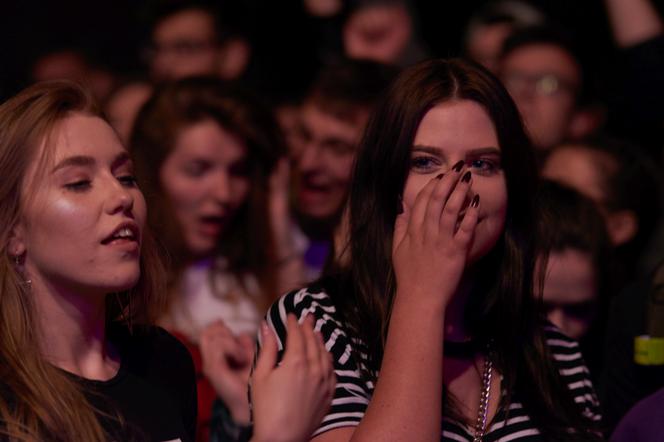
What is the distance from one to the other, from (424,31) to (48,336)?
2.95 metres

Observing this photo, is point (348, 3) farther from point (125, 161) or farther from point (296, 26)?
point (125, 161)

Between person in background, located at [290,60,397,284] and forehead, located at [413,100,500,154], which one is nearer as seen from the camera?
forehead, located at [413,100,500,154]

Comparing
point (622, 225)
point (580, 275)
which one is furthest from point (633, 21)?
point (580, 275)

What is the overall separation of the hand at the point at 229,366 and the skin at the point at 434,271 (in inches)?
18.9

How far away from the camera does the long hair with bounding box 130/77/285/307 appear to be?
343cm

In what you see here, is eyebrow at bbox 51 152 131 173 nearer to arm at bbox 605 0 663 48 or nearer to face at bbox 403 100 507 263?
face at bbox 403 100 507 263

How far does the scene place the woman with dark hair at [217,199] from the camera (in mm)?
3332

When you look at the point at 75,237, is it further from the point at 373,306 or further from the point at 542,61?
the point at 542,61

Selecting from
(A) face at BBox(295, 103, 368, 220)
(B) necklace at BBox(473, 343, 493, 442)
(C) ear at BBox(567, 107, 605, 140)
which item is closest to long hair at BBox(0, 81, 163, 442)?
(B) necklace at BBox(473, 343, 493, 442)

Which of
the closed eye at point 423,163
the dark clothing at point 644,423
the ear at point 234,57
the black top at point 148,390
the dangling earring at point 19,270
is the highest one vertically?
the ear at point 234,57

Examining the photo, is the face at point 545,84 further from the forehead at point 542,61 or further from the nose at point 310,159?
the nose at point 310,159

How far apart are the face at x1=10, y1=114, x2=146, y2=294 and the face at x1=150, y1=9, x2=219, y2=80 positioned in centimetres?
267

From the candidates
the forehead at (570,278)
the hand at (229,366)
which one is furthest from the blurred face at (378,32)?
the hand at (229,366)

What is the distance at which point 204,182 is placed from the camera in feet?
11.2
